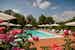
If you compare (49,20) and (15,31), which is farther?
(49,20)

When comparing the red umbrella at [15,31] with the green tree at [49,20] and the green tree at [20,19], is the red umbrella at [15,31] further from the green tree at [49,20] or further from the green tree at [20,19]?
the green tree at [49,20]

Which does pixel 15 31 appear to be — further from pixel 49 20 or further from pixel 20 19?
pixel 49 20

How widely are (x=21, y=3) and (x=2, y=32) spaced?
985 millimetres

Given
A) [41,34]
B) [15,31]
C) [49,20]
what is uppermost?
[49,20]

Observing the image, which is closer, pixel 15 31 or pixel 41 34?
pixel 15 31

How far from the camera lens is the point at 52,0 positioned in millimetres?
5758

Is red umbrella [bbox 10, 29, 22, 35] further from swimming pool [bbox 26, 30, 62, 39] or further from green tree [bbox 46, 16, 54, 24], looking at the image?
green tree [bbox 46, 16, 54, 24]

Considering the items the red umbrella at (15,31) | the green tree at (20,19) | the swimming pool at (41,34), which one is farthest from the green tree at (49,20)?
the red umbrella at (15,31)

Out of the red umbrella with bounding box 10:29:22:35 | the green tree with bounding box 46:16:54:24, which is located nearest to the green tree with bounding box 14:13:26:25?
the red umbrella with bounding box 10:29:22:35

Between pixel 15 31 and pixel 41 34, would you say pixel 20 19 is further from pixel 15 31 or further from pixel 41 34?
pixel 41 34

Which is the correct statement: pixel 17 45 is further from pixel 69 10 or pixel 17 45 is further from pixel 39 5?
pixel 69 10

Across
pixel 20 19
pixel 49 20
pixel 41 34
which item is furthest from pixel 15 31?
pixel 49 20

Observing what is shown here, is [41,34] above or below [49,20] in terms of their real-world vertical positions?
below

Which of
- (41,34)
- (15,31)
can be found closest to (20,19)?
(15,31)
